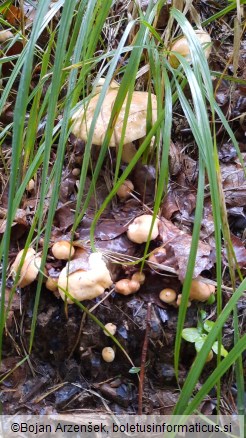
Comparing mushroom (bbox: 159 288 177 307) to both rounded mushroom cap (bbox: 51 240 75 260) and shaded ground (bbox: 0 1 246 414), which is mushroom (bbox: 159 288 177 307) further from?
rounded mushroom cap (bbox: 51 240 75 260)

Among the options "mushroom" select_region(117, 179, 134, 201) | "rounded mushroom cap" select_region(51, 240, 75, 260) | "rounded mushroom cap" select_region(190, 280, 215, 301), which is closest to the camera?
"rounded mushroom cap" select_region(190, 280, 215, 301)

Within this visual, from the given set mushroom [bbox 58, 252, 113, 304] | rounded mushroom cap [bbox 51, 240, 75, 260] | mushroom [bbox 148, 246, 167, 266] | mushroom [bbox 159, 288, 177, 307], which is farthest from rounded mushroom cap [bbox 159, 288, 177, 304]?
rounded mushroom cap [bbox 51, 240, 75, 260]

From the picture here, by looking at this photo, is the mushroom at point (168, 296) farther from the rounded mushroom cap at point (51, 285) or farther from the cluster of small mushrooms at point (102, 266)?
the rounded mushroom cap at point (51, 285)

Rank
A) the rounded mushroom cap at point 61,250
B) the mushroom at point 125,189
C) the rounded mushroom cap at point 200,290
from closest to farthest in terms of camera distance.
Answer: the rounded mushroom cap at point 200,290 < the rounded mushroom cap at point 61,250 < the mushroom at point 125,189

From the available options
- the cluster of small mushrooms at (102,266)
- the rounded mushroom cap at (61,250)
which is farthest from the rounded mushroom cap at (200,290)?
the rounded mushroom cap at (61,250)

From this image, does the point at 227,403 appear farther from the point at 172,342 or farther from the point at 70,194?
the point at 70,194

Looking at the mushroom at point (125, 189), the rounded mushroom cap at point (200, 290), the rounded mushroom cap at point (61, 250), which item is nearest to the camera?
the rounded mushroom cap at point (200, 290)

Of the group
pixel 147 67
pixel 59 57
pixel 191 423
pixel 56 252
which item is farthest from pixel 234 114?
pixel 191 423
